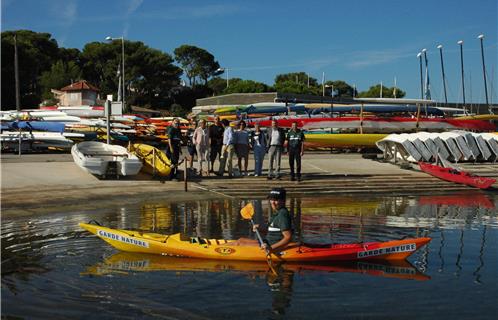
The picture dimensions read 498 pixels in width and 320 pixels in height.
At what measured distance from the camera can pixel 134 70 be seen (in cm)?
7031

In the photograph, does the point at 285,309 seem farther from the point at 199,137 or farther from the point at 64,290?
the point at 199,137

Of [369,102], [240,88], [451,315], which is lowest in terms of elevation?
[451,315]

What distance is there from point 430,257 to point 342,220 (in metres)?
3.53

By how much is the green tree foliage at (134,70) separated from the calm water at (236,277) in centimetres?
5865

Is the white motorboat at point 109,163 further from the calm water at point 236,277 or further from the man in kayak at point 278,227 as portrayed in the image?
the man in kayak at point 278,227

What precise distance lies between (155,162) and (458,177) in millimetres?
9677

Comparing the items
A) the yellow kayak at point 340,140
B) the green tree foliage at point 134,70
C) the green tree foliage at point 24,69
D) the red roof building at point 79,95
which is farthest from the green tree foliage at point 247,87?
the yellow kayak at point 340,140

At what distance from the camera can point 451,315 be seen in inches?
274

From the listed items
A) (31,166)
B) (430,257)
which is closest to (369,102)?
(31,166)

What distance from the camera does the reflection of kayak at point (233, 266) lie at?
8883 millimetres

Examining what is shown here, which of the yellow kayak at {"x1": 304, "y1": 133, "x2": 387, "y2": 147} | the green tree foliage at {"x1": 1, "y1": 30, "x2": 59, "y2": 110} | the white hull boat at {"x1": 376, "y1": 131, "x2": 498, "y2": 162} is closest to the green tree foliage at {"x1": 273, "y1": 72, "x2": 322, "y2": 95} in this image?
the green tree foliage at {"x1": 1, "y1": 30, "x2": 59, "y2": 110}

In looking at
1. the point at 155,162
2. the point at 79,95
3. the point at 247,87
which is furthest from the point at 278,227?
the point at 247,87

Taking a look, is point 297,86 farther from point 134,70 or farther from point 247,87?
point 134,70

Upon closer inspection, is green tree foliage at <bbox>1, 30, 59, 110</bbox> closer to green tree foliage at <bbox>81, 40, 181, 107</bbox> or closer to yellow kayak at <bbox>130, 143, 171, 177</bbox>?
green tree foliage at <bbox>81, 40, 181, 107</bbox>
